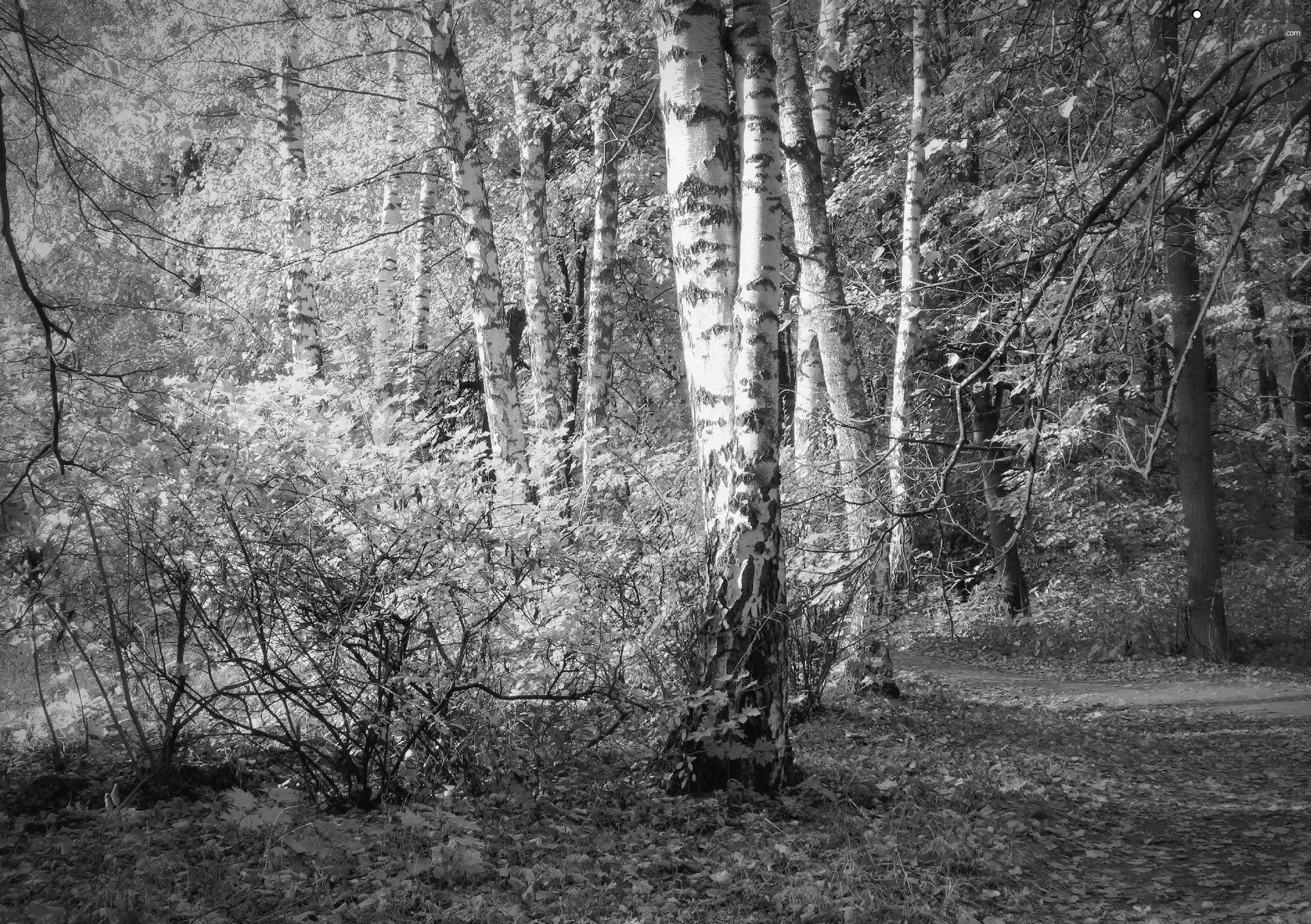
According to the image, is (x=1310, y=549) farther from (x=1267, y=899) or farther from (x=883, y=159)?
(x=1267, y=899)

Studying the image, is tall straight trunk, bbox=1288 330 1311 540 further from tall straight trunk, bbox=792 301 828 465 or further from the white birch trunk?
the white birch trunk

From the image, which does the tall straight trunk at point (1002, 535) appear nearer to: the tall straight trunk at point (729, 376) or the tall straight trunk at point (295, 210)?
the tall straight trunk at point (729, 376)

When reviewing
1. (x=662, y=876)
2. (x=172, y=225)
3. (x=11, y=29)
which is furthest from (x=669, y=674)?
(x=172, y=225)

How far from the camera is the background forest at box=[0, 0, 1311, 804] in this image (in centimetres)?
452

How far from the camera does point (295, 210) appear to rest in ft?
39.2

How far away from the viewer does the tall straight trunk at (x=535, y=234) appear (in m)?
10.9

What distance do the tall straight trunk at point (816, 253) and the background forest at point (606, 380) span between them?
1.6 inches

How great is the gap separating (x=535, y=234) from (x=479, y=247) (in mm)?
2180

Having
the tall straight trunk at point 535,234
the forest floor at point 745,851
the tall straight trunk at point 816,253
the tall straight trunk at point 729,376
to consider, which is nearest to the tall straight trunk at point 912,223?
the tall straight trunk at point 816,253

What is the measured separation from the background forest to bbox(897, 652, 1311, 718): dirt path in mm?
1691

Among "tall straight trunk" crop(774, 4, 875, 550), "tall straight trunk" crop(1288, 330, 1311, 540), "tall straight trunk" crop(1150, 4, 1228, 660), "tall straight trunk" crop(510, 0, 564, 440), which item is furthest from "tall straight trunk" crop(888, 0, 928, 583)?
"tall straight trunk" crop(1288, 330, 1311, 540)

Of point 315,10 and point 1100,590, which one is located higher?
point 315,10

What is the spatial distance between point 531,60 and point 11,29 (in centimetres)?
927

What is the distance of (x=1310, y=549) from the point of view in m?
16.1
